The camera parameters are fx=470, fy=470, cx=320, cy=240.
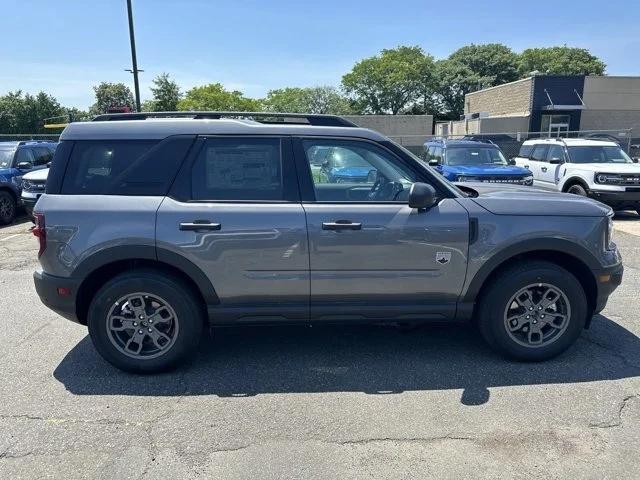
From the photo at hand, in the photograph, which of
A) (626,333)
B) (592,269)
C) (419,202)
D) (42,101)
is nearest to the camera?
(419,202)

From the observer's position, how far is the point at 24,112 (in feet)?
163

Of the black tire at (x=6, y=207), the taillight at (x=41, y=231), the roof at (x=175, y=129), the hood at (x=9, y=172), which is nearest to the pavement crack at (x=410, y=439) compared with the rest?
the roof at (x=175, y=129)

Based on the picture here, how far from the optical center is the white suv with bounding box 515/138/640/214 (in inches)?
404

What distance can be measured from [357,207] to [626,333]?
9.58ft

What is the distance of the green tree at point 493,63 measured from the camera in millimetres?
60875

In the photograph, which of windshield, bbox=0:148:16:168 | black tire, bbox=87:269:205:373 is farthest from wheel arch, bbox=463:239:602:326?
windshield, bbox=0:148:16:168

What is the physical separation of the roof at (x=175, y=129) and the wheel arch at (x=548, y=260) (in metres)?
1.31

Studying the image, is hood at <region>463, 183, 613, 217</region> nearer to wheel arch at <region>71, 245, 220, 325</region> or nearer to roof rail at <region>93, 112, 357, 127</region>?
roof rail at <region>93, 112, 357, 127</region>

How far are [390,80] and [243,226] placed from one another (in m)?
64.9

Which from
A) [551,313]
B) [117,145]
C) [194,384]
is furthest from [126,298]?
[551,313]

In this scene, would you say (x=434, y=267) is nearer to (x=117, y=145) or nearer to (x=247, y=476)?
(x=247, y=476)

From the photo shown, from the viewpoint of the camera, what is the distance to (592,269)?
369 cm

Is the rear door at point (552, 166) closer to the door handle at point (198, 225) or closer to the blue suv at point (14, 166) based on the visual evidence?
the door handle at point (198, 225)

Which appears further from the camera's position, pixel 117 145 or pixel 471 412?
pixel 117 145
